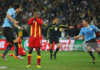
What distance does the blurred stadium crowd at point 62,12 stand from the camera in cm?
2063

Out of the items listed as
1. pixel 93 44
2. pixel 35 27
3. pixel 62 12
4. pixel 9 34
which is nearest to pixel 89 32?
pixel 93 44

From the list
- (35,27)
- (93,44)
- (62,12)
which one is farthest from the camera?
(62,12)

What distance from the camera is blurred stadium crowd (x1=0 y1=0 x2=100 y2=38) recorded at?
67.7 ft

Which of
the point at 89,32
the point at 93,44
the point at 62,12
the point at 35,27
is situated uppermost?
the point at 62,12

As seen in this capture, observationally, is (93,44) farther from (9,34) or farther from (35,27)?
(9,34)

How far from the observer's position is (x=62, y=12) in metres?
23.8

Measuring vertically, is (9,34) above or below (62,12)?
below

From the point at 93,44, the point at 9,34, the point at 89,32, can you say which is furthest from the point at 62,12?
the point at 9,34

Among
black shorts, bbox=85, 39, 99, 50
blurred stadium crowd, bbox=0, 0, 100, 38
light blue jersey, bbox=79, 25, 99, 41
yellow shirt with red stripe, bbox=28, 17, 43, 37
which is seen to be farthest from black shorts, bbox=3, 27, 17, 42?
blurred stadium crowd, bbox=0, 0, 100, 38

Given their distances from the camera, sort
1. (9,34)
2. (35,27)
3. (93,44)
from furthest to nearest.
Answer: (93,44)
(9,34)
(35,27)

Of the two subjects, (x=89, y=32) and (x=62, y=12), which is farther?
(x=62, y=12)

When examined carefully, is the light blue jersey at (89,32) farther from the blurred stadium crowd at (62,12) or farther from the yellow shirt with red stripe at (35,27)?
the blurred stadium crowd at (62,12)

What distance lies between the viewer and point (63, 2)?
24578mm

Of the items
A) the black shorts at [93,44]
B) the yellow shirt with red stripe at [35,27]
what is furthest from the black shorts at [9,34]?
the black shorts at [93,44]
